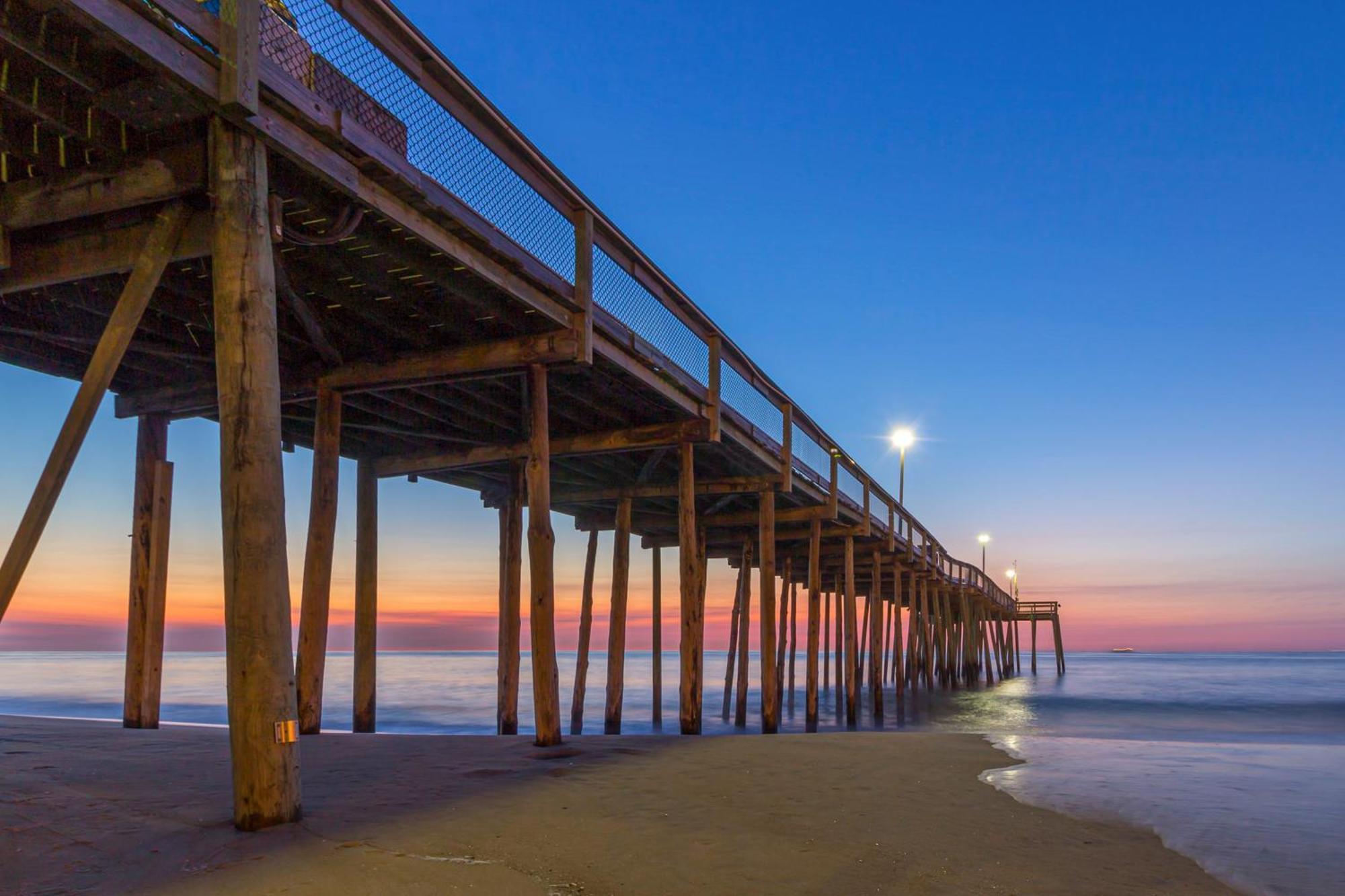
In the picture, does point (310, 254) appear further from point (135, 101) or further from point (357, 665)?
point (357, 665)

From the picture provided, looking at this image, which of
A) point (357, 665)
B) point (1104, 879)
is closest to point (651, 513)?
point (357, 665)

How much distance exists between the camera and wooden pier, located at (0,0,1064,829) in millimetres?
4941

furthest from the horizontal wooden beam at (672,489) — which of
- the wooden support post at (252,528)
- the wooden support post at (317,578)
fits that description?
the wooden support post at (252,528)

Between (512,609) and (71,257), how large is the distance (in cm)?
649

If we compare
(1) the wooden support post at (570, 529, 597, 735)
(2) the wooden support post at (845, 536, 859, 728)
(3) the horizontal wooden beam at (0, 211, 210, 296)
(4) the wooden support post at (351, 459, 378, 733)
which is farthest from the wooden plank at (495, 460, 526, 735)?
(2) the wooden support post at (845, 536, 859, 728)

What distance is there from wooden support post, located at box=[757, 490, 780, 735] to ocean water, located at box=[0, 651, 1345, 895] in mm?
3166

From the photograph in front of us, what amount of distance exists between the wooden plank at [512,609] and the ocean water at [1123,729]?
571 cm

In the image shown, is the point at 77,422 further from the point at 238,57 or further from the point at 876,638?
the point at 876,638

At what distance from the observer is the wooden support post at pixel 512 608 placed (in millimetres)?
11031

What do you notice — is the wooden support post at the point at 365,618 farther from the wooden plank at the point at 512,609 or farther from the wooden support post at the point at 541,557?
the wooden support post at the point at 541,557

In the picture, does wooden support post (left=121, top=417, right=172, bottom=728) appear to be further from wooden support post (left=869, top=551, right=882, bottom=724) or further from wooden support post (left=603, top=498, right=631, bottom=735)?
wooden support post (left=869, top=551, right=882, bottom=724)

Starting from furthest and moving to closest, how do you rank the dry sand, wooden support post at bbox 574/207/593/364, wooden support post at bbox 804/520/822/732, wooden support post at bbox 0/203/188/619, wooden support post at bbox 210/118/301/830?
wooden support post at bbox 804/520/822/732 → wooden support post at bbox 574/207/593/364 → wooden support post at bbox 210/118/301/830 → wooden support post at bbox 0/203/188/619 → the dry sand

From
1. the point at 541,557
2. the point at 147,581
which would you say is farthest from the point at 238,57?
the point at 147,581

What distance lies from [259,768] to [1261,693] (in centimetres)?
5587
